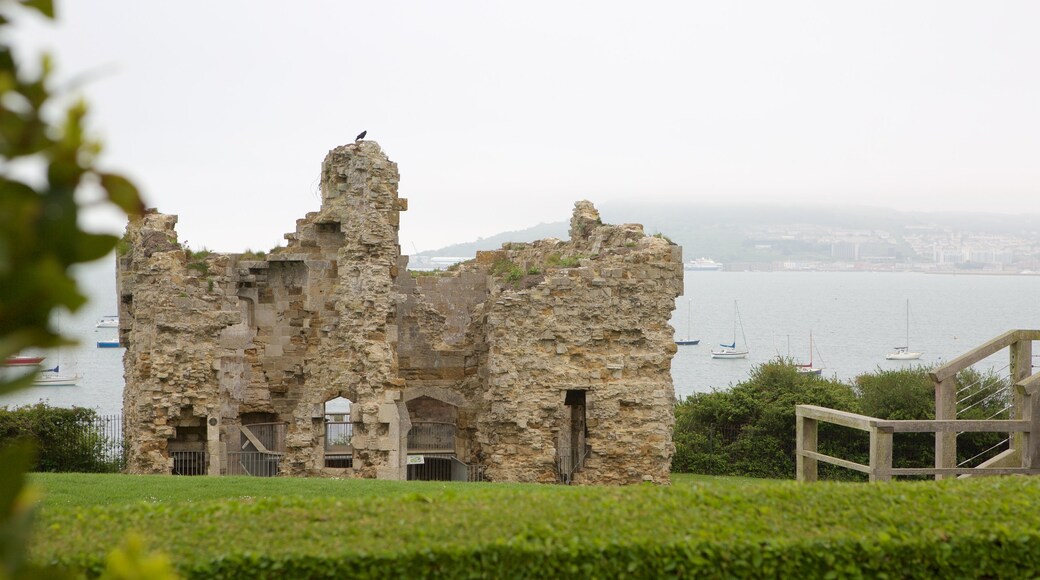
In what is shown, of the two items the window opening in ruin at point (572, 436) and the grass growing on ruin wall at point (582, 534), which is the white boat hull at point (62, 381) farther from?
Answer: the grass growing on ruin wall at point (582, 534)

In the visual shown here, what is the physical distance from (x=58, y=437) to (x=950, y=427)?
18.9 meters

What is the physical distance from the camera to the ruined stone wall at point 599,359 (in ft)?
68.9

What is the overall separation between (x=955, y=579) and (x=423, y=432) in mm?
20088

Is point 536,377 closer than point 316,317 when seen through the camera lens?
Yes

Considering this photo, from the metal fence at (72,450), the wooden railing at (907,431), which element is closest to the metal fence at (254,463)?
the metal fence at (72,450)

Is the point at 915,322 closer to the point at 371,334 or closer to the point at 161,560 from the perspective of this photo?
the point at 371,334

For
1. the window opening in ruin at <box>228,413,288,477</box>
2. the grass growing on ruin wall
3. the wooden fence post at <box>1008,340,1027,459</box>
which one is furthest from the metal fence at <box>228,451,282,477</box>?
the grass growing on ruin wall

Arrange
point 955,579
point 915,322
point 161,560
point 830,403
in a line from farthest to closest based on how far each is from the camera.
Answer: point 915,322 → point 830,403 → point 955,579 → point 161,560

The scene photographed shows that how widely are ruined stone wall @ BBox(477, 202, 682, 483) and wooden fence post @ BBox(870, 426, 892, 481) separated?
9544 mm

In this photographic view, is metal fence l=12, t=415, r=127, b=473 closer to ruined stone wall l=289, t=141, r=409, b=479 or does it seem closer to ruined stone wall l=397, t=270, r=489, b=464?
ruined stone wall l=289, t=141, r=409, b=479

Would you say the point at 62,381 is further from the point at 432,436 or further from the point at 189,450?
the point at 189,450

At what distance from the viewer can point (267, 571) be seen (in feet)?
22.9

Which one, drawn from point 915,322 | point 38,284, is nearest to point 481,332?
point 38,284

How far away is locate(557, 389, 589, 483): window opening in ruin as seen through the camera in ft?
75.7
